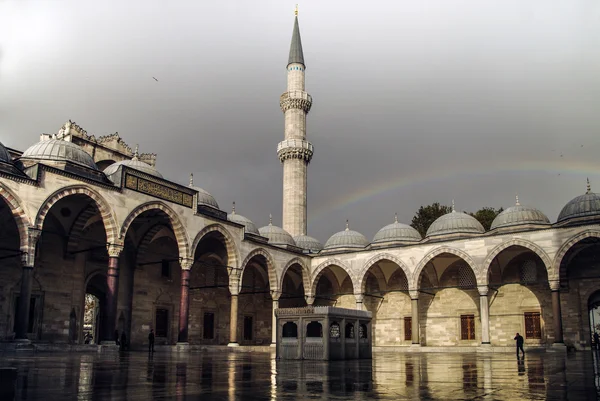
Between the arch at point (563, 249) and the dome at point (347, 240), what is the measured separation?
10.7 meters

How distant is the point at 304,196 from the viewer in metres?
33.4

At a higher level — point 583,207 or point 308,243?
point 583,207

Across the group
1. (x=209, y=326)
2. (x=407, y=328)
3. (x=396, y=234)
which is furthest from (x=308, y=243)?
(x=209, y=326)

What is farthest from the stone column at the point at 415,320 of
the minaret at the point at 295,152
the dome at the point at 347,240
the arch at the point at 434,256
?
the minaret at the point at 295,152

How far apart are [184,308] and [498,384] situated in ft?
50.6

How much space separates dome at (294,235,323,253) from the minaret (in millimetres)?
800

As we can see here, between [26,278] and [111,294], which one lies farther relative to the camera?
[111,294]

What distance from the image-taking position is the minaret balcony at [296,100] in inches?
1358

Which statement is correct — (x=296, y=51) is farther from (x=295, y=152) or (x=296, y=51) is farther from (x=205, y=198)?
(x=205, y=198)

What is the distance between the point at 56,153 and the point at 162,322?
9.08m

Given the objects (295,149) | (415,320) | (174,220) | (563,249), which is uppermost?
(295,149)

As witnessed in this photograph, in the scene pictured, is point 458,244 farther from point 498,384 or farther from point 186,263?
point 498,384

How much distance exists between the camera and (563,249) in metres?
21.2

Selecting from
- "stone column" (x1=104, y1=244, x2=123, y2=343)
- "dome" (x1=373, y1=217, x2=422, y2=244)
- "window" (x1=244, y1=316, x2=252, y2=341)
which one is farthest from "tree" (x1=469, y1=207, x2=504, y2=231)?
"stone column" (x1=104, y1=244, x2=123, y2=343)
